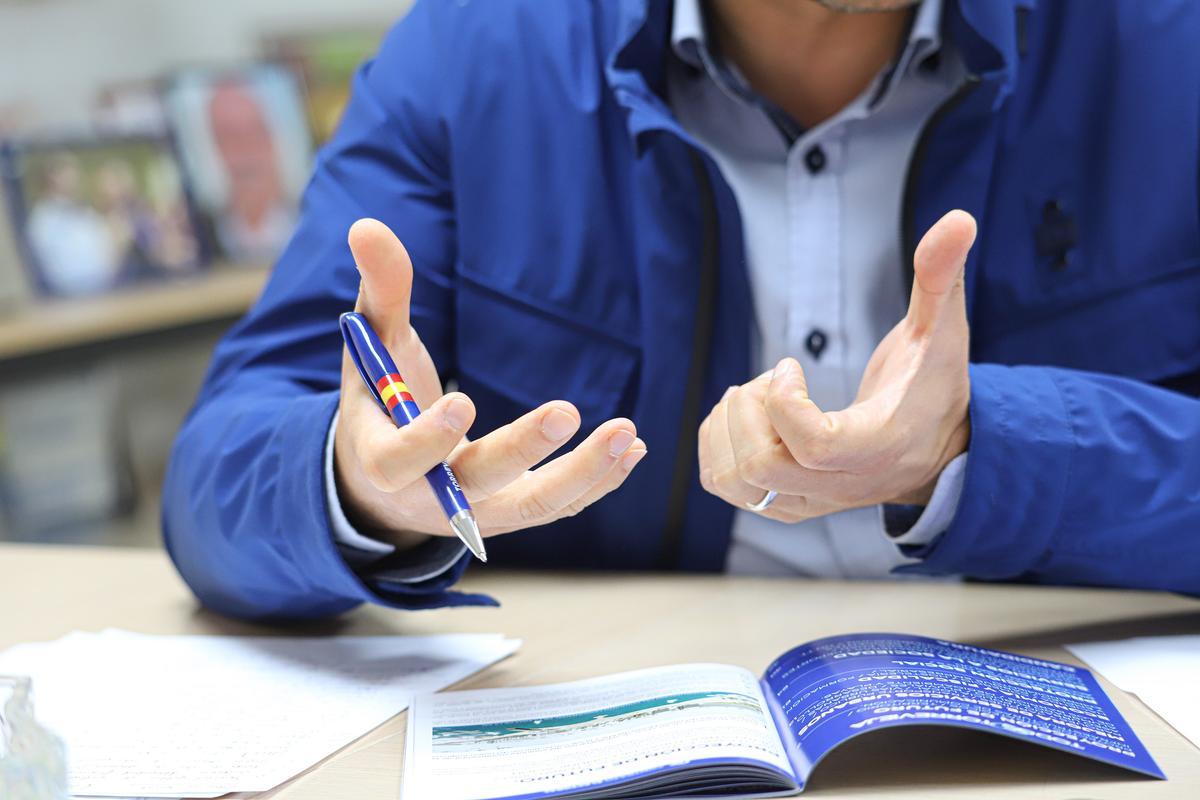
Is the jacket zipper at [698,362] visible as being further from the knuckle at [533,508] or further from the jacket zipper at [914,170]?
the knuckle at [533,508]

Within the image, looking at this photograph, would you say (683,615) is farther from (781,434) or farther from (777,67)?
(777,67)

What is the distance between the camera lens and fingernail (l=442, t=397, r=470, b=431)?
2.28 feet

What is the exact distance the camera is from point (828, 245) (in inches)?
43.4

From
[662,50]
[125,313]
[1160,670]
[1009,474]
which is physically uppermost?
[662,50]

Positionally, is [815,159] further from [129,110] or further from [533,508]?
[129,110]

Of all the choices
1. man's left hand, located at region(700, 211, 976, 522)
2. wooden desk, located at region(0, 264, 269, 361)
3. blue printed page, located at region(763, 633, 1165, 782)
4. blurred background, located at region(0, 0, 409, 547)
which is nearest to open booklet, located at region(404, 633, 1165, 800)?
blue printed page, located at region(763, 633, 1165, 782)

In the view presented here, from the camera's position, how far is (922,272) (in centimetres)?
76

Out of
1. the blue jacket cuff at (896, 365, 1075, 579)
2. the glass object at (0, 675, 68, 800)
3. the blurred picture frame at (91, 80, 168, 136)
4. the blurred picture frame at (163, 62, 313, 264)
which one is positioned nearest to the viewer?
the glass object at (0, 675, 68, 800)

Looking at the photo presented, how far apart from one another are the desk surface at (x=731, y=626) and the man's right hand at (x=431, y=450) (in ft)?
0.43

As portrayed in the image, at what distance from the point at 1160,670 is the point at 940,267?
29cm

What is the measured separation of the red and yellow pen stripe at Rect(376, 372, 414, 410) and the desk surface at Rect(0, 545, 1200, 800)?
0.19 metres

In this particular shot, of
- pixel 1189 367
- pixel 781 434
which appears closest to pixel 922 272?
pixel 781 434

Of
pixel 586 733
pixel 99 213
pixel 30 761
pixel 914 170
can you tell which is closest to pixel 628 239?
pixel 914 170

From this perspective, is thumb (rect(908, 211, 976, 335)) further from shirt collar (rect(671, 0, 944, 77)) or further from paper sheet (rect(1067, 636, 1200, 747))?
shirt collar (rect(671, 0, 944, 77))
